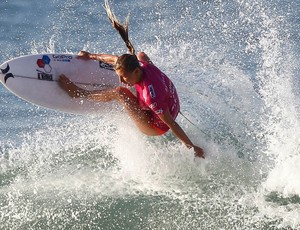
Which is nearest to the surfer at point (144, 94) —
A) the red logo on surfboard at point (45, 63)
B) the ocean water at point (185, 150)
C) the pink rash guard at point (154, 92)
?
the pink rash guard at point (154, 92)

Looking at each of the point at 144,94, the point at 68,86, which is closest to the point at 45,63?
the point at 68,86

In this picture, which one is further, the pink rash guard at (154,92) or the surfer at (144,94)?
the pink rash guard at (154,92)

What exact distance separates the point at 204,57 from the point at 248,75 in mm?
857

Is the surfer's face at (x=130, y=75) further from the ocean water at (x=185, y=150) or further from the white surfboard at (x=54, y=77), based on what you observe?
the white surfboard at (x=54, y=77)

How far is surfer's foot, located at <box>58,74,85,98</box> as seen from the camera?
25.4 ft

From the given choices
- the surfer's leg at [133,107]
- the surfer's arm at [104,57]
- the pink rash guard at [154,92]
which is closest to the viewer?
the pink rash guard at [154,92]

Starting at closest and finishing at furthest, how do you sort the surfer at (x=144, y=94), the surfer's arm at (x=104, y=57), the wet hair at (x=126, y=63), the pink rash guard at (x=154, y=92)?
the wet hair at (x=126, y=63) < the surfer at (x=144, y=94) < the pink rash guard at (x=154, y=92) < the surfer's arm at (x=104, y=57)

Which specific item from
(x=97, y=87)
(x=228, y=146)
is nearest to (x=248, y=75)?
(x=228, y=146)

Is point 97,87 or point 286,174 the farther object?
point 97,87

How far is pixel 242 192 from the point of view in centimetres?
694

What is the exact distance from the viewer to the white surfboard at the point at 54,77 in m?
7.78

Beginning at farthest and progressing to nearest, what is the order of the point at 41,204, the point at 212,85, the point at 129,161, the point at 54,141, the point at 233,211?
the point at 212,85
the point at 54,141
the point at 129,161
the point at 41,204
the point at 233,211

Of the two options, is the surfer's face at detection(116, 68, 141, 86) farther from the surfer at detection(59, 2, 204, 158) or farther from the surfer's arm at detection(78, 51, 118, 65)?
the surfer's arm at detection(78, 51, 118, 65)

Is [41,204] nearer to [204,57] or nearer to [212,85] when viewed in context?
[212,85]
